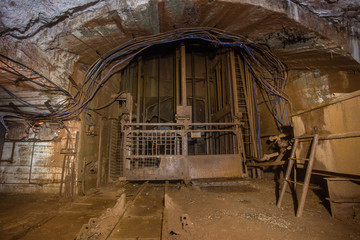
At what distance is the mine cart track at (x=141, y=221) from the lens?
269 cm

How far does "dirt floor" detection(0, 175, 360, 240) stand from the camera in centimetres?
251

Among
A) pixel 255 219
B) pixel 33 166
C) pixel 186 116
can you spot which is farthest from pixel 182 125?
pixel 33 166

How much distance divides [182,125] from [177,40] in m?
2.54

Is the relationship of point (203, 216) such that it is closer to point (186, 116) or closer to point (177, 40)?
point (186, 116)

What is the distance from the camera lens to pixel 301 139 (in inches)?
149

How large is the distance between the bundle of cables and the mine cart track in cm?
305

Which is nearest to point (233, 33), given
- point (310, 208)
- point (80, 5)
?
point (80, 5)

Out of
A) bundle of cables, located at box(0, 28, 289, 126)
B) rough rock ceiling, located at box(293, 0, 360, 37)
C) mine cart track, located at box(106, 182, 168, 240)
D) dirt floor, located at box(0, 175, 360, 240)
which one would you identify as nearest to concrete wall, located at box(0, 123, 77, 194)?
dirt floor, located at box(0, 175, 360, 240)

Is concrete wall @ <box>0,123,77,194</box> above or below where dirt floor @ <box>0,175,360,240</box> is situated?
above

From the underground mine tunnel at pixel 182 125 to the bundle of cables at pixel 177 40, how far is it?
0.05 meters

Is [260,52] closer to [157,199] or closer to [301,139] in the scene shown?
[301,139]

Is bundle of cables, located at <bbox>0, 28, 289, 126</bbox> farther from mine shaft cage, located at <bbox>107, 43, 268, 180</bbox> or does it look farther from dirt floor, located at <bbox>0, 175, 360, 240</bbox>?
dirt floor, located at <bbox>0, 175, 360, 240</bbox>

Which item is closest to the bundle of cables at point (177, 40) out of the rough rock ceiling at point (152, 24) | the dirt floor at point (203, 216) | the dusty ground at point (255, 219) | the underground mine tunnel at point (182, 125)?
the underground mine tunnel at point (182, 125)

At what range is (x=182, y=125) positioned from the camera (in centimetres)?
515
